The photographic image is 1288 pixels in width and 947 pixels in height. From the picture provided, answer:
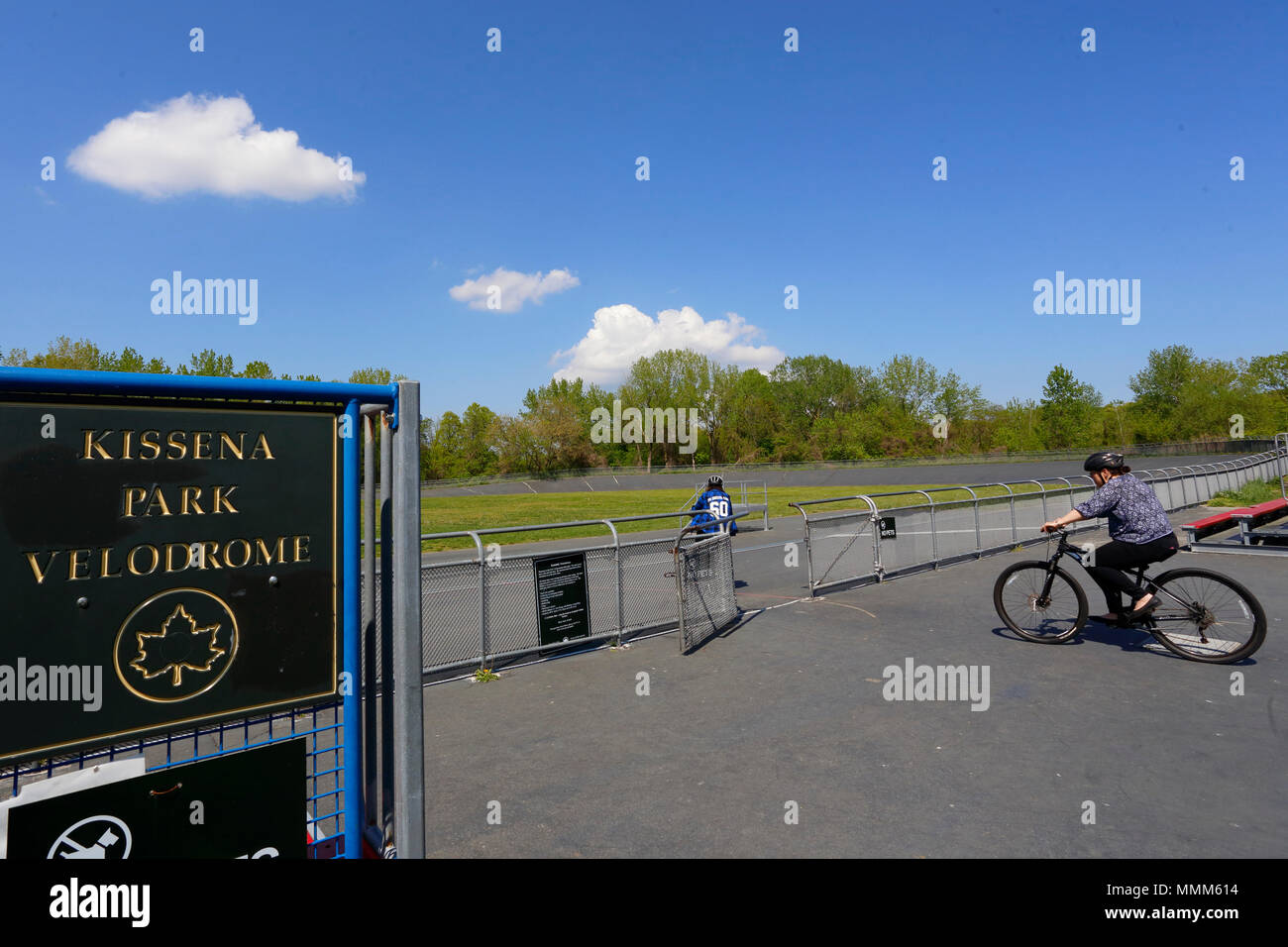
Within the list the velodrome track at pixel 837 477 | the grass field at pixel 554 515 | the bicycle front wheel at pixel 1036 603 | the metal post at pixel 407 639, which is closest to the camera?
the metal post at pixel 407 639

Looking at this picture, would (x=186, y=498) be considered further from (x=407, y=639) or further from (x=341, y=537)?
(x=407, y=639)

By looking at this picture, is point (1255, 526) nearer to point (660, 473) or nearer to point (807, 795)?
point (807, 795)

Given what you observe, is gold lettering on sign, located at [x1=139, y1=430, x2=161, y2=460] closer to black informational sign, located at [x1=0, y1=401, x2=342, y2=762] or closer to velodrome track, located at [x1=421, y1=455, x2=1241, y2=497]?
black informational sign, located at [x1=0, y1=401, x2=342, y2=762]

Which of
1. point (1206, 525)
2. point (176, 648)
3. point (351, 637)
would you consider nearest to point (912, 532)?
point (1206, 525)

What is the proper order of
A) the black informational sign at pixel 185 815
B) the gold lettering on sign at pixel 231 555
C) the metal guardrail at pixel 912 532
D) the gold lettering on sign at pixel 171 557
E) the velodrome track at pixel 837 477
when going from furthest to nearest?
1. the velodrome track at pixel 837 477
2. the metal guardrail at pixel 912 532
3. the gold lettering on sign at pixel 231 555
4. the gold lettering on sign at pixel 171 557
5. the black informational sign at pixel 185 815

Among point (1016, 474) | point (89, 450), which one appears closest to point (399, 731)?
point (89, 450)

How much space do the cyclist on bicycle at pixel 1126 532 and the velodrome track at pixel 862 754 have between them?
29.2 inches

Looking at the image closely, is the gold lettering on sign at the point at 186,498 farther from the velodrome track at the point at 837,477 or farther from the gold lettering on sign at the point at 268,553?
the velodrome track at the point at 837,477

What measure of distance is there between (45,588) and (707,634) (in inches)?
302

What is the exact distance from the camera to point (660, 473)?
68.9 metres

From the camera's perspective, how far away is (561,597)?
340 inches

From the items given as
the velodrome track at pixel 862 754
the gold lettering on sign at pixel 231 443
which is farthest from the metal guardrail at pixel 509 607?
the gold lettering on sign at pixel 231 443

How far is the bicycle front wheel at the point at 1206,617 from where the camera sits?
6.86m

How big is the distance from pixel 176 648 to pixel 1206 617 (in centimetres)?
874
